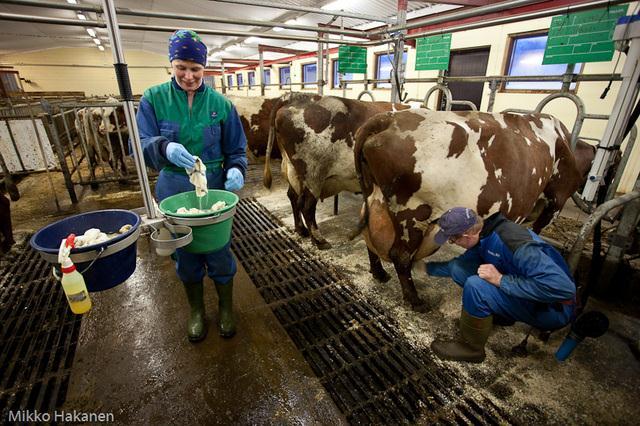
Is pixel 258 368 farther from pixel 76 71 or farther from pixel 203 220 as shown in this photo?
pixel 76 71

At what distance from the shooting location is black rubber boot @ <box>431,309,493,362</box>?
1962 mm

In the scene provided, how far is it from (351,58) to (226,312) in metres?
4.23

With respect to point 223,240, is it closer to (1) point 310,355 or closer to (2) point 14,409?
(1) point 310,355

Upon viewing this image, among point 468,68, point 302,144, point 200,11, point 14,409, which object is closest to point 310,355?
point 14,409

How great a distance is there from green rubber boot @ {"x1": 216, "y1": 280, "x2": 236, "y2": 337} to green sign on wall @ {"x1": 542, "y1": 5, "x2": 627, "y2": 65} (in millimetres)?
3284

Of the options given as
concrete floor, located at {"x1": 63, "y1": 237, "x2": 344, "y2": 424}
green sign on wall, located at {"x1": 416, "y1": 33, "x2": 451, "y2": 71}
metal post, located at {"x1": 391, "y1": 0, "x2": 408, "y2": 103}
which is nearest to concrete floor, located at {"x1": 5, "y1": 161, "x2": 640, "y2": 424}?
concrete floor, located at {"x1": 63, "y1": 237, "x2": 344, "y2": 424}

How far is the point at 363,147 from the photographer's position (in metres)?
2.48

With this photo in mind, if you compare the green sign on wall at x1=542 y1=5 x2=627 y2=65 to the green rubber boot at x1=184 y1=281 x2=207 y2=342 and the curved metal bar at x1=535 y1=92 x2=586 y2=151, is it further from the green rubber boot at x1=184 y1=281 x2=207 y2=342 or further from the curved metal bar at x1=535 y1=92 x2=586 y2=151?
the green rubber boot at x1=184 y1=281 x2=207 y2=342

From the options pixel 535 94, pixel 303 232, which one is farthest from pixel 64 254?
pixel 535 94

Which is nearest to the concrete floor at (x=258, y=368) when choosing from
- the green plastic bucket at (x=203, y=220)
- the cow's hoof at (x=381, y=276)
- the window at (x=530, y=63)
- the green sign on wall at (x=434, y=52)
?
the cow's hoof at (x=381, y=276)

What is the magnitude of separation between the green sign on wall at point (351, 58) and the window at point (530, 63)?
3.67 meters

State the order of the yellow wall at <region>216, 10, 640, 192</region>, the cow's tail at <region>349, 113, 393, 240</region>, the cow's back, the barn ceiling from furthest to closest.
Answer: the barn ceiling, the yellow wall at <region>216, 10, 640, 192</region>, the cow's back, the cow's tail at <region>349, 113, 393, 240</region>

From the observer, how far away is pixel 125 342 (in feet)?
7.23

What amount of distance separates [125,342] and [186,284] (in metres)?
0.62
